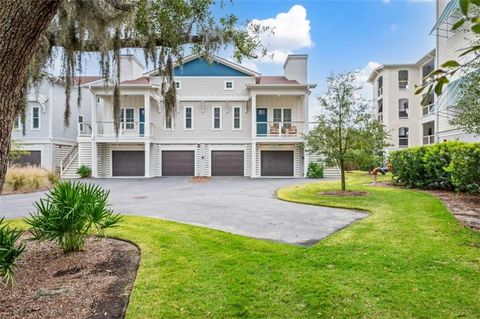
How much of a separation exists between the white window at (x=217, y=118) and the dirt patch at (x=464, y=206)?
14.5 m

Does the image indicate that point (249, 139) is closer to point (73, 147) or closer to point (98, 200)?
point (73, 147)

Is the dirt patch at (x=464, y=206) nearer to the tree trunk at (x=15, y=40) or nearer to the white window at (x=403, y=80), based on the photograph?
the tree trunk at (x=15, y=40)

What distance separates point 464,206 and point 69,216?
31.1ft

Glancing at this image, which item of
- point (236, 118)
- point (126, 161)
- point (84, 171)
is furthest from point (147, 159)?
point (236, 118)

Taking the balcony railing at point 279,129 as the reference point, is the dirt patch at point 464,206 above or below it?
below

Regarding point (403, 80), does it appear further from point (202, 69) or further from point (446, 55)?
point (202, 69)

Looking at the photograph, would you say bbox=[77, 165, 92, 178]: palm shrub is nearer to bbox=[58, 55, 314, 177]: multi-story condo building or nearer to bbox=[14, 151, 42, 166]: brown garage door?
bbox=[58, 55, 314, 177]: multi-story condo building

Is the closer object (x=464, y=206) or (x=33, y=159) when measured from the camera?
(x=464, y=206)

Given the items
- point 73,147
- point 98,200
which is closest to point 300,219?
point 98,200

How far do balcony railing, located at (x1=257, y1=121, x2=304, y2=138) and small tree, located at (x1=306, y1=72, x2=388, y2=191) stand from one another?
9026 mm

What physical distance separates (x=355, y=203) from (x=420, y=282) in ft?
20.0

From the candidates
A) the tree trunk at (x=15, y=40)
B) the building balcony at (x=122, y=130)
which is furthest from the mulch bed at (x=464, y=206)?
the building balcony at (x=122, y=130)

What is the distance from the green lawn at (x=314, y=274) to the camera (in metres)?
3.42

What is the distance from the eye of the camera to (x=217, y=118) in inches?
895
